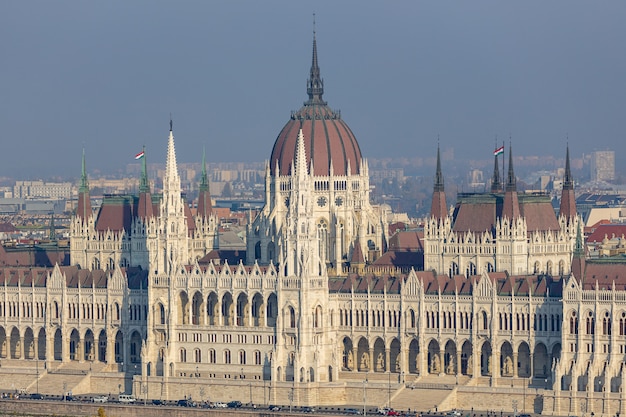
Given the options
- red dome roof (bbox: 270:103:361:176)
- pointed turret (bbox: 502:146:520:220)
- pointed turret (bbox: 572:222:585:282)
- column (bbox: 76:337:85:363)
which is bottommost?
column (bbox: 76:337:85:363)

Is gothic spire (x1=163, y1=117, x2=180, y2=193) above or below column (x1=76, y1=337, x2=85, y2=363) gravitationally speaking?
above

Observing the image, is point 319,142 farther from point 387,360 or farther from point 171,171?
point 387,360

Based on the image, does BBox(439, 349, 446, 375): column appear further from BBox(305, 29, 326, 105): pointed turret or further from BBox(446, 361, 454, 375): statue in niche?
BBox(305, 29, 326, 105): pointed turret

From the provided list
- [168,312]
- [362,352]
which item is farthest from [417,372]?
[168,312]

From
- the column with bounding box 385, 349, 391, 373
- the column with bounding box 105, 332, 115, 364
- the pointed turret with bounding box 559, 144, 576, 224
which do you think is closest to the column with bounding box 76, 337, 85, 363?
the column with bounding box 105, 332, 115, 364

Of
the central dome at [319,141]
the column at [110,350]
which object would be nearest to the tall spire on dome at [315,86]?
the central dome at [319,141]

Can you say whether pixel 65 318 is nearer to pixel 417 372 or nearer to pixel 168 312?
pixel 168 312
